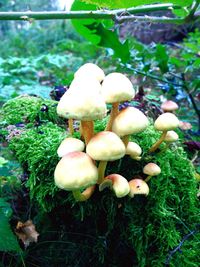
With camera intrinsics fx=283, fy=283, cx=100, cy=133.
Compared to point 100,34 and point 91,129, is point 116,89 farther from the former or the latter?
point 100,34

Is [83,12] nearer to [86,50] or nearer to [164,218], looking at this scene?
[164,218]

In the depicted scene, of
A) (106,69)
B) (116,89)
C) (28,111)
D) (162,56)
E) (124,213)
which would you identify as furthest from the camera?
(106,69)

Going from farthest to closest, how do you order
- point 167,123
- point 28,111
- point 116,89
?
1. point 28,111
2. point 167,123
3. point 116,89

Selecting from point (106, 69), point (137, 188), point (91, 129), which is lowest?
point (106, 69)

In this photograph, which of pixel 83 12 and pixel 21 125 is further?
pixel 21 125

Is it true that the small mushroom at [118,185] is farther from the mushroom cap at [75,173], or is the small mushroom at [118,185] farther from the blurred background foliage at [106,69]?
the blurred background foliage at [106,69]

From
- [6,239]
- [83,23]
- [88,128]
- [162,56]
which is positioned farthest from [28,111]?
[162,56]

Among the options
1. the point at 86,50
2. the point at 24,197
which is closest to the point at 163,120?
the point at 24,197
